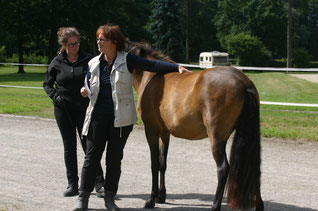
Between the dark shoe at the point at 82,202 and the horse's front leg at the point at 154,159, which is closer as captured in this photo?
the dark shoe at the point at 82,202

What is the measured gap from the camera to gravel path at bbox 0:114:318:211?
16.6ft

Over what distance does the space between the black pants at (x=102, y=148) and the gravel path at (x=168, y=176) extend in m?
0.38

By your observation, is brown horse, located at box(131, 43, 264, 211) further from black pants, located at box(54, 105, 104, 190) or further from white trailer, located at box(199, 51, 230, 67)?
white trailer, located at box(199, 51, 230, 67)

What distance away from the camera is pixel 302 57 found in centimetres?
5206

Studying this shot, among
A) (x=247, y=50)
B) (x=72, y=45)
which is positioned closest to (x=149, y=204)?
(x=72, y=45)

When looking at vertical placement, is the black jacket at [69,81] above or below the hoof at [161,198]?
above

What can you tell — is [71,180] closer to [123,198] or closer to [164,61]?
[123,198]

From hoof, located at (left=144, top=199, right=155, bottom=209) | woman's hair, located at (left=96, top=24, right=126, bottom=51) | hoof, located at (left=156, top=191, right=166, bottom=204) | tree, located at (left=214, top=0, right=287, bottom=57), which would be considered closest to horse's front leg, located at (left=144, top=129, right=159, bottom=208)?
hoof, located at (left=144, top=199, right=155, bottom=209)

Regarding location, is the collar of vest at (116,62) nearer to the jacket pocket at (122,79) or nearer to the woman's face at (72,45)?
the jacket pocket at (122,79)

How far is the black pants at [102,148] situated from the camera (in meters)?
4.77

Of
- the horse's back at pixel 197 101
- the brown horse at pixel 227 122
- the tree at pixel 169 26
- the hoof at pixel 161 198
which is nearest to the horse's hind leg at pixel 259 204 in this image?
the brown horse at pixel 227 122

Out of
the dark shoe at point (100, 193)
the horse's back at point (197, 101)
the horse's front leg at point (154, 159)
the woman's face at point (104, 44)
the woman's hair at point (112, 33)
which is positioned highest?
the woman's hair at point (112, 33)

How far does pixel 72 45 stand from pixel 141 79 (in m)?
0.95

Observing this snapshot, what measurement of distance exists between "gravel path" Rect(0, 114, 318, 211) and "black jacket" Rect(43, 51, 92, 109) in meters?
1.15
